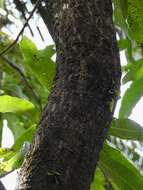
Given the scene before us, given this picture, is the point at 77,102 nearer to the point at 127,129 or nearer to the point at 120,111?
the point at 127,129

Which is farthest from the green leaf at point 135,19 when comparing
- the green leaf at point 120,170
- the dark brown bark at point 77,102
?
the green leaf at point 120,170

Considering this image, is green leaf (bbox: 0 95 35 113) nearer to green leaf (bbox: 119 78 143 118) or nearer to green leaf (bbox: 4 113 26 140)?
green leaf (bbox: 119 78 143 118)

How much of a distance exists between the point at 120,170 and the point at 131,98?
0.31m

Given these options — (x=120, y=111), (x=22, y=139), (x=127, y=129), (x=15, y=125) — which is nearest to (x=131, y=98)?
(x=120, y=111)

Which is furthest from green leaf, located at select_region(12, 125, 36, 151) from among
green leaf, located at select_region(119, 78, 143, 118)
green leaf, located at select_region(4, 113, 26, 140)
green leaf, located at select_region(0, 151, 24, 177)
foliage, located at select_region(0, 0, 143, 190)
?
green leaf, located at select_region(4, 113, 26, 140)

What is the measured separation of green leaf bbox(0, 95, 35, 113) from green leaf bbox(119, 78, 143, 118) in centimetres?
25

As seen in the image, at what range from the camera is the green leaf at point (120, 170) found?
0.95 m

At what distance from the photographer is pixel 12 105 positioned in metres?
1.05

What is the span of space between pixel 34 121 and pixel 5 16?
3.50ft

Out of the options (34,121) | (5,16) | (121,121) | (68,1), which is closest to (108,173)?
(121,121)

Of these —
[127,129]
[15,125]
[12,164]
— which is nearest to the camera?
[12,164]

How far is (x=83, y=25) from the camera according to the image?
771mm

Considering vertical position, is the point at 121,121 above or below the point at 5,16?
below

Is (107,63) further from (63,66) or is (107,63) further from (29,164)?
(29,164)
